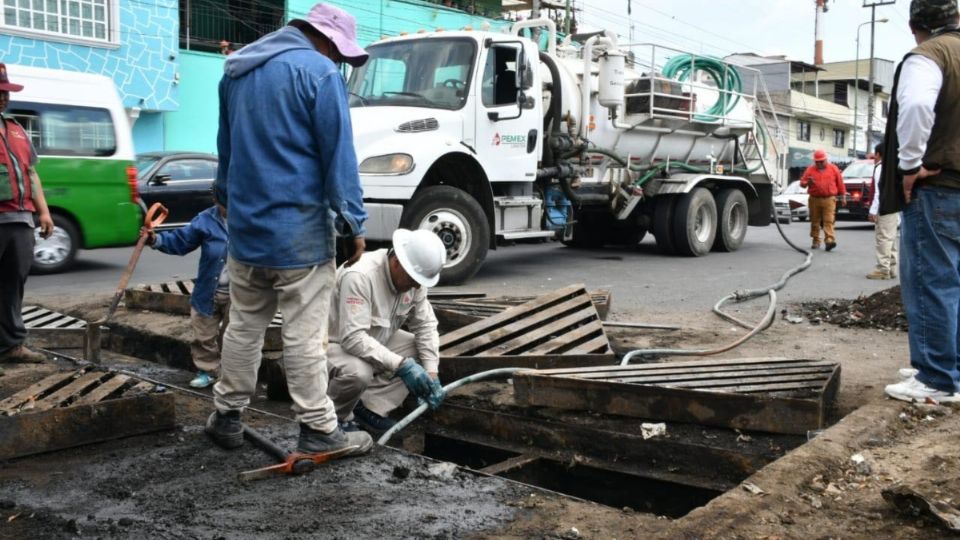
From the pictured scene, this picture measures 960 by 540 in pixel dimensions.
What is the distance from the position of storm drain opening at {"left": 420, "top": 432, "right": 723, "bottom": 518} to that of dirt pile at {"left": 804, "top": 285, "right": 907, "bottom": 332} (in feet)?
12.2

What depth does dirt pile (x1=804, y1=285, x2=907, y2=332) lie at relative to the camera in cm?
711

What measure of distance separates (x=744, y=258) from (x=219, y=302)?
969cm

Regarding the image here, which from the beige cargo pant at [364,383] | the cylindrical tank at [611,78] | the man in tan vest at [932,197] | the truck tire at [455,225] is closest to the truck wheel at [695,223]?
the cylindrical tank at [611,78]

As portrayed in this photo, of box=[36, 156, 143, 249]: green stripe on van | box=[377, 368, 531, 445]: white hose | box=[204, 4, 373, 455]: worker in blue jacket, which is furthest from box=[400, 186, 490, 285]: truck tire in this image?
box=[204, 4, 373, 455]: worker in blue jacket

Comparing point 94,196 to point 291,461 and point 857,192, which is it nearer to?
point 291,461

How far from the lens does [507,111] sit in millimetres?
10195

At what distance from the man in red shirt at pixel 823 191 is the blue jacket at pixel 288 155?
37.7 ft

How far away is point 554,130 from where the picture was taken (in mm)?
11336

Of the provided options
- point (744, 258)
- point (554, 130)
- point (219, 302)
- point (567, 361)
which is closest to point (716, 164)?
point (744, 258)

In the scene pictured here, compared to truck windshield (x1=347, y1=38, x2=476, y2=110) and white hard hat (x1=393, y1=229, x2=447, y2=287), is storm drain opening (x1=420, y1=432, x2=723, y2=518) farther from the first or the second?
truck windshield (x1=347, y1=38, x2=476, y2=110)

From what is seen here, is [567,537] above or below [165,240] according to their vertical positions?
below

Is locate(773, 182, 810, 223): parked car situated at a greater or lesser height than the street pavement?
greater

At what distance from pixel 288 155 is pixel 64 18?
1831 centimetres

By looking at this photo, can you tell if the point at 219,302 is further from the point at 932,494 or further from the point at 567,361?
the point at 932,494
